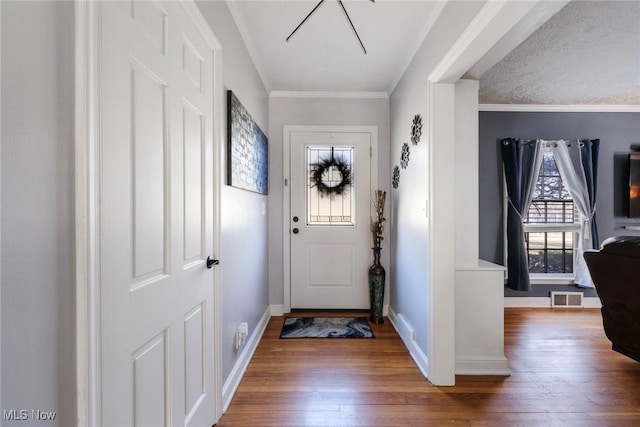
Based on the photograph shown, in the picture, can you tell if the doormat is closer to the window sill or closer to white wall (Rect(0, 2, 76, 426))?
white wall (Rect(0, 2, 76, 426))

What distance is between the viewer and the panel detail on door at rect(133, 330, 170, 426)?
35.3 inches

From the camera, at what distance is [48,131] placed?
634 mm

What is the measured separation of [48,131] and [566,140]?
4.60 meters

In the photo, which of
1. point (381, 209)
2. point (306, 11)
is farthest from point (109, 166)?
point (381, 209)

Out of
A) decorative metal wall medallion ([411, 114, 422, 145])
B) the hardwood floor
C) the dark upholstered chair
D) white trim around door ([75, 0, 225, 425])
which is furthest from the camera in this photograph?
decorative metal wall medallion ([411, 114, 422, 145])

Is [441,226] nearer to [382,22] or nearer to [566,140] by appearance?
[382,22]

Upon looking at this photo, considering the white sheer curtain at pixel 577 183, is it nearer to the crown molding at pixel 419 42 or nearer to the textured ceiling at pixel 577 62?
the textured ceiling at pixel 577 62

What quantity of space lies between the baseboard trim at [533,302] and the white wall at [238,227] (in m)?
2.92

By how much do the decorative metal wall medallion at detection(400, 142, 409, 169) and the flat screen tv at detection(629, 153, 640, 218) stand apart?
305 cm

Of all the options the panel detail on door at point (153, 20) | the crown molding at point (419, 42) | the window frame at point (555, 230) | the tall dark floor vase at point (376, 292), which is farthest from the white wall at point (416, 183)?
the window frame at point (555, 230)

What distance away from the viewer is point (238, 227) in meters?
1.95

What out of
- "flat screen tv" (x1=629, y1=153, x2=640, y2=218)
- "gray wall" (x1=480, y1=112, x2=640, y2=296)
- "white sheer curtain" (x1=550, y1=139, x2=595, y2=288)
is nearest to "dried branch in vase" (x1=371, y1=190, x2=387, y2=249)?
"gray wall" (x1=480, y1=112, x2=640, y2=296)

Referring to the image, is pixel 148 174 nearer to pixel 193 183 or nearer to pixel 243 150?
pixel 193 183

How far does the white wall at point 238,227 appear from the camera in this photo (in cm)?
165
